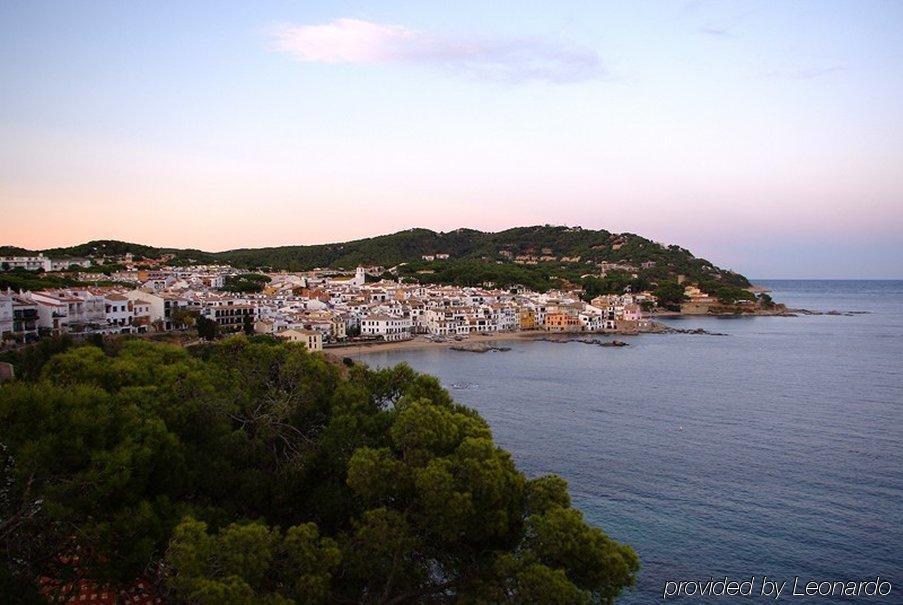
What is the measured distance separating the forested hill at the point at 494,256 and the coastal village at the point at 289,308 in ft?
17.5

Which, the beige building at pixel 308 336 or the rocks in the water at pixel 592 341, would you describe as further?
the rocks in the water at pixel 592 341

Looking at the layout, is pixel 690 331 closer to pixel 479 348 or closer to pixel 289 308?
pixel 479 348

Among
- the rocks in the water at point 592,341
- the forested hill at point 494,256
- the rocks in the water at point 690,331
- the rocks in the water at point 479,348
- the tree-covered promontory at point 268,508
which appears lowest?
the rocks in the water at point 479,348

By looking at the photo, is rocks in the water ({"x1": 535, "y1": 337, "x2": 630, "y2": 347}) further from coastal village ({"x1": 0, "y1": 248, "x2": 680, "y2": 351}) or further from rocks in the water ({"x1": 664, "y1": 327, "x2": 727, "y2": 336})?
rocks in the water ({"x1": 664, "y1": 327, "x2": 727, "y2": 336})

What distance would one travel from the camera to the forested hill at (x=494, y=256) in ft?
252

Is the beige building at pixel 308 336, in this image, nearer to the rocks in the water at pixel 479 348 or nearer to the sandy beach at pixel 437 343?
the sandy beach at pixel 437 343

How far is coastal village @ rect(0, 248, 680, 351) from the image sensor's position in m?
30.2

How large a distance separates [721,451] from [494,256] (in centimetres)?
9059

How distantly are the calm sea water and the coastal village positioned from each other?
29.6ft

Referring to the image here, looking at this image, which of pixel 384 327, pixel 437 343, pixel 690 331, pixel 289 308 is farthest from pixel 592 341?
pixel 289 308

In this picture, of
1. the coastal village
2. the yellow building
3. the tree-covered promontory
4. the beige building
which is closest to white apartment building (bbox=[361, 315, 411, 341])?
the coastal village

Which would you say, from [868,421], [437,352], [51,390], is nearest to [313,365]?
[51,390]

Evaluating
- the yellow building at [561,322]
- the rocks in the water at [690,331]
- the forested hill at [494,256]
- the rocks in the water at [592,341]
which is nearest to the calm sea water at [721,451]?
the rocks in the water at [592,341]

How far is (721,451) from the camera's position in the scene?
17.9m
